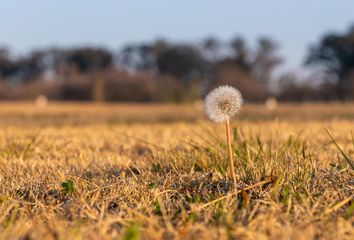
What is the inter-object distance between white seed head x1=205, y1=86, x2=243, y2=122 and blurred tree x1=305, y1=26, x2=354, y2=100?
123ft

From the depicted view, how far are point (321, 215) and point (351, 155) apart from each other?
2.06m

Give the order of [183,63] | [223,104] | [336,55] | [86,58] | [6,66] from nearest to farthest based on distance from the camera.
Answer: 1. [223,104]
2. [336,55]
3. [183,63]
4. [6,66]
5. [86,58]

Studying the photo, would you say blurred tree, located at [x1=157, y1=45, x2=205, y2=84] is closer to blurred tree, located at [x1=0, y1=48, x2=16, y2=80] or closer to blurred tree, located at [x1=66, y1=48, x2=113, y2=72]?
blurred tree, located at [x1=66, y1=48, x2=113, y2=72]

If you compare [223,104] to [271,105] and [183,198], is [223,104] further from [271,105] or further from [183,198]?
[271,105]

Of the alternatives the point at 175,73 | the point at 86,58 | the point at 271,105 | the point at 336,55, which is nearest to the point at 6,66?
the point at 86,58

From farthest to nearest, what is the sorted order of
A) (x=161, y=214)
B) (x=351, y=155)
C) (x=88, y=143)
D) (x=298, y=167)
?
(x=88, y=143) → (x=351, y=155) → (x=298, y=167) → (x=161, y=214)

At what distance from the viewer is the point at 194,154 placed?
3867mm

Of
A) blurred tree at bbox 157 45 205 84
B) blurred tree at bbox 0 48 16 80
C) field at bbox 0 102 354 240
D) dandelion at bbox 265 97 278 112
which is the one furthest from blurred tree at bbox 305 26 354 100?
field at bbox 0 102 354 240

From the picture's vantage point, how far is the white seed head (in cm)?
276

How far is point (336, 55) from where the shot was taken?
41781 millimetres

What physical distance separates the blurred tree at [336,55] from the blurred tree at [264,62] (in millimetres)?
3186

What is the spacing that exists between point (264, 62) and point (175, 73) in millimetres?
7197

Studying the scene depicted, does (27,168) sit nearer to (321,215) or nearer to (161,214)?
(161,214)

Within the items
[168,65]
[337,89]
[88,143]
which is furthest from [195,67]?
[88,143]
